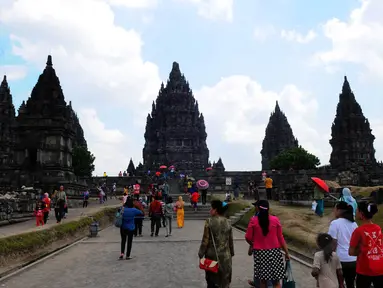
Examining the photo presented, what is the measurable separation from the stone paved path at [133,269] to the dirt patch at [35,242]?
1.70ft

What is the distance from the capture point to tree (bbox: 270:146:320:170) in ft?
276

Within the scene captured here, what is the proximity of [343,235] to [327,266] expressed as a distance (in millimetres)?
904

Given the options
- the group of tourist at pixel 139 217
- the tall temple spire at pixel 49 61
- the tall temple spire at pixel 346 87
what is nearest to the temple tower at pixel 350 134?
the tall temple spire at pixel 346 87

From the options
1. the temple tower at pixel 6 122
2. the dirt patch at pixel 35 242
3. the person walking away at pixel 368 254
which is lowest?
the dirt patch at pixel 35 242

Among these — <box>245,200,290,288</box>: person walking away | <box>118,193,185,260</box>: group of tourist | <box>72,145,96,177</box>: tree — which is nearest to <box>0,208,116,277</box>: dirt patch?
<box>118,193,185,260</box>: group of tourist

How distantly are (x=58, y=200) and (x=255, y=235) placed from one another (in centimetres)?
1449

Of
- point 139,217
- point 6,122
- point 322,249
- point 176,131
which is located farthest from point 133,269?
point 176,131

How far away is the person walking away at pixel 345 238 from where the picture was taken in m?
6.18

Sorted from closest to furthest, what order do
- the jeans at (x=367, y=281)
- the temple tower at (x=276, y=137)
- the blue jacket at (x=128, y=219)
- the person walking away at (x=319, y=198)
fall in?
the jeans at (x=367, y=281), the blue jacket at (x=128, y=219), the person walking away at (x=319, y=198), the temple tower at (x=276, y=137)

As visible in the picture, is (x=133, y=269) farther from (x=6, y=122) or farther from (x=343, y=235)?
(x=6, y=122)

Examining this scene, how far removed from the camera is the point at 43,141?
34.8 m

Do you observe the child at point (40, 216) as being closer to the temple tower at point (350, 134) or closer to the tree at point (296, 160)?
the temple tower at point (350, 134)

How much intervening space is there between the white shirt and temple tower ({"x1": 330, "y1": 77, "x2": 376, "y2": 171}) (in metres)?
73.7

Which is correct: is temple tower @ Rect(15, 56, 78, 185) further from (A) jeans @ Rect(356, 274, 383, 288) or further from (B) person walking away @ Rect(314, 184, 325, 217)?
(A) jeans @ Rect(356, 274, 383, 288)
